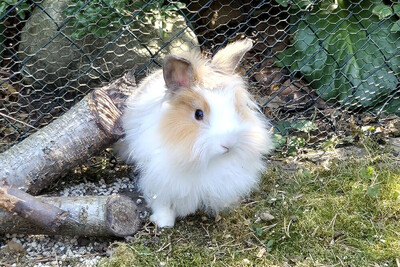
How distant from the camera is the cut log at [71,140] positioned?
2.51 meters

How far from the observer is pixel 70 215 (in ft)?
7.82

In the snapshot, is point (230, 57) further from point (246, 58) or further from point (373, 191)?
point (246, 58)

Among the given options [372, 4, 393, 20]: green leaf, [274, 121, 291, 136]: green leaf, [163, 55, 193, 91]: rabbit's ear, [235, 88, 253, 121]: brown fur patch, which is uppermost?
[163, 55, 193, 91]: rabbit's ear

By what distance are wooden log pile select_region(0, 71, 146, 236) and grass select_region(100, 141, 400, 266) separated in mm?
151

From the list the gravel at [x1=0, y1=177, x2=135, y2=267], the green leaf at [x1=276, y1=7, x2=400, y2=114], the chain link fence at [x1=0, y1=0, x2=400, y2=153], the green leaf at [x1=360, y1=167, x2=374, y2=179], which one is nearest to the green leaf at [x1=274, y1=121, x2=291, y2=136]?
the chain link fence at [x1=0, y1=0, x2=400, y2=153]

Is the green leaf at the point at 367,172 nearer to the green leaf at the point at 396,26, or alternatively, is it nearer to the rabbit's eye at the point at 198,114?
the green leaf at the point at 396,26

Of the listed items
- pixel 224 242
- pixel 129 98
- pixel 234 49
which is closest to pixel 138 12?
pixel 129 98

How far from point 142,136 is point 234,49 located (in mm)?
568

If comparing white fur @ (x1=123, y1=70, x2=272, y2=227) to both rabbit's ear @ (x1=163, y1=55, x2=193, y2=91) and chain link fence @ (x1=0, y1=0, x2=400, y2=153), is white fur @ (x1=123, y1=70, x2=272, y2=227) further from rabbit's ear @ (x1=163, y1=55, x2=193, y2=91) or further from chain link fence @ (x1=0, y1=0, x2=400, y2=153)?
chain link fence @ (x1=0, y1=0, x2=400, y2=153)

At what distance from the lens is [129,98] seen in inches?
102

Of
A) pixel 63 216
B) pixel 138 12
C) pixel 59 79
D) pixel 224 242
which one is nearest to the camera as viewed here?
pixel 63 216

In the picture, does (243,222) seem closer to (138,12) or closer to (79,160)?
(79,160)

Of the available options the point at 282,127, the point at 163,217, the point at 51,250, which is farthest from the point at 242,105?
the point at 51,250

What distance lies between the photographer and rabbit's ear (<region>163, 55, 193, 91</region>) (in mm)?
2139
